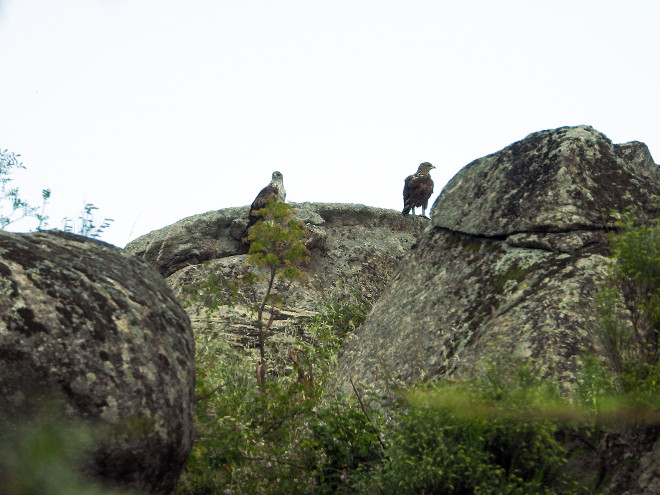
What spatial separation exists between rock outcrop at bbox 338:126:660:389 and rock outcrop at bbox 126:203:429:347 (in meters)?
5.68

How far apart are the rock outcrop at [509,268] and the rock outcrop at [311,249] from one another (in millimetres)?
5675

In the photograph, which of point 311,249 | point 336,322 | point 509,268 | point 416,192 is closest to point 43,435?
point 509,268

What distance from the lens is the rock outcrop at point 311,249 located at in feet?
45.3

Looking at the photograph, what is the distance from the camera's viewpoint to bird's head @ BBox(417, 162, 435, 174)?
17.9m

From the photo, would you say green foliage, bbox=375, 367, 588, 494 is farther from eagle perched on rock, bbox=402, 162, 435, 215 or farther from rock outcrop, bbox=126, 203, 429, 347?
eagle perched on rock, bbox=402, 162, 435, 215

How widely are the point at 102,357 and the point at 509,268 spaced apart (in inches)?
149

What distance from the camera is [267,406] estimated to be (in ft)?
20.1

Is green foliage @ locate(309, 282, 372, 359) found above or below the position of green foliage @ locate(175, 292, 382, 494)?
above

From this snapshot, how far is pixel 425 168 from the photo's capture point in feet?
59.0

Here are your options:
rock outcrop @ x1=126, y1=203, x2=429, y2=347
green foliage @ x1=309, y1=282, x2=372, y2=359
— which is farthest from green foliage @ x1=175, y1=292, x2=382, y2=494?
rock outcrop @ x1=126, y1=203, x2=429, y2=347

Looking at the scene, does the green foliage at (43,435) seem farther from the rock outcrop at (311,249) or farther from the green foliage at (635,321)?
the rock outcrop at (311,249)

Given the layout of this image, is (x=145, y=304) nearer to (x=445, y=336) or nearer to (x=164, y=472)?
(x=164, y=472)

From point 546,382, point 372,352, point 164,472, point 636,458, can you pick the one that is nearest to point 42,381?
point 164,472

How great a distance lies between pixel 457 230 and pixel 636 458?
341cm
